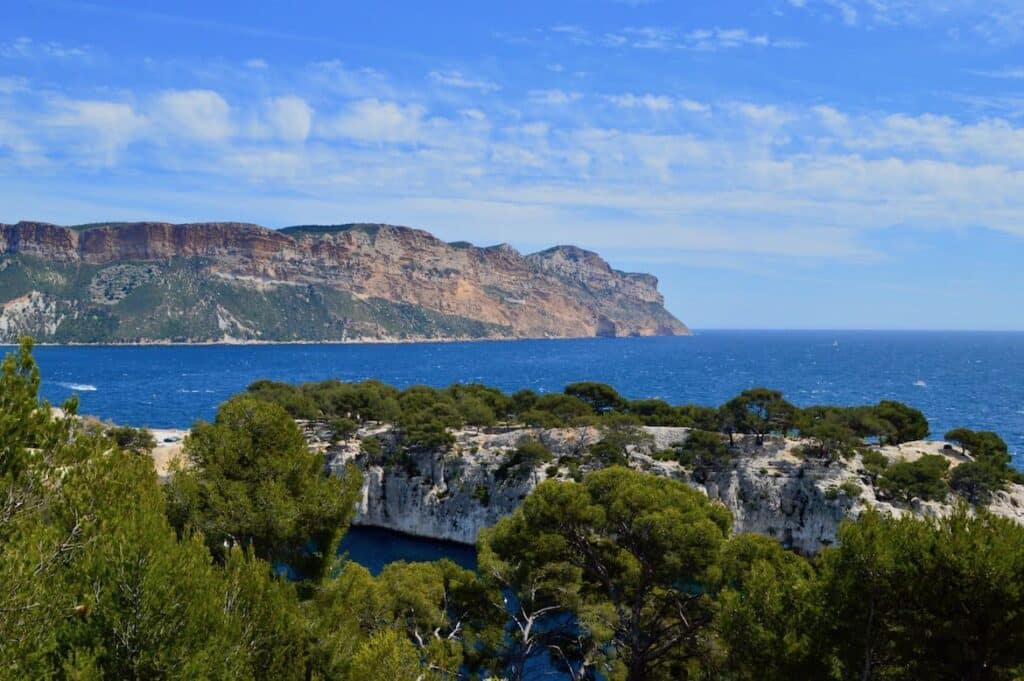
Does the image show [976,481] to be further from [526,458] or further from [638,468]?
[526,458]

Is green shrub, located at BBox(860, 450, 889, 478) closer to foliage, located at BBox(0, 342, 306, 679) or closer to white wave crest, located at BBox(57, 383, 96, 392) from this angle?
foliage, located at BBox(0, 342, 306, 679)

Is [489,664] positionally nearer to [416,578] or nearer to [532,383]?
[416,578]

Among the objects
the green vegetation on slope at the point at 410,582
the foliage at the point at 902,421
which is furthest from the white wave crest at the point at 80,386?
the foliage at the point at 902,421

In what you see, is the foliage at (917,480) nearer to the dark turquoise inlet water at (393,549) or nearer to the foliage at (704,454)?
the foliage at (704,454)

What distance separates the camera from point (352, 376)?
132m

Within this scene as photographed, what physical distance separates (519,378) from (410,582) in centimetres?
11015

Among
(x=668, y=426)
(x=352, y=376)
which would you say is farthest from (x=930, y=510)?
(x=352, y=376)

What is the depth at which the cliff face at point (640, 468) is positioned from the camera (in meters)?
36.0

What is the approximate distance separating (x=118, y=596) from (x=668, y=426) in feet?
146

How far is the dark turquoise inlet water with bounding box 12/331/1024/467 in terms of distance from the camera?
89.9m

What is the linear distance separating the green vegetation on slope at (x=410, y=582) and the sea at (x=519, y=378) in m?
20.8

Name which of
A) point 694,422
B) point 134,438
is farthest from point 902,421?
point 134,438

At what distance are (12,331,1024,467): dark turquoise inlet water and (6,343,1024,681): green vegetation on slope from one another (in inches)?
2323

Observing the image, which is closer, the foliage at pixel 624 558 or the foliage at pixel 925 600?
the foliage at pixel 925 600
